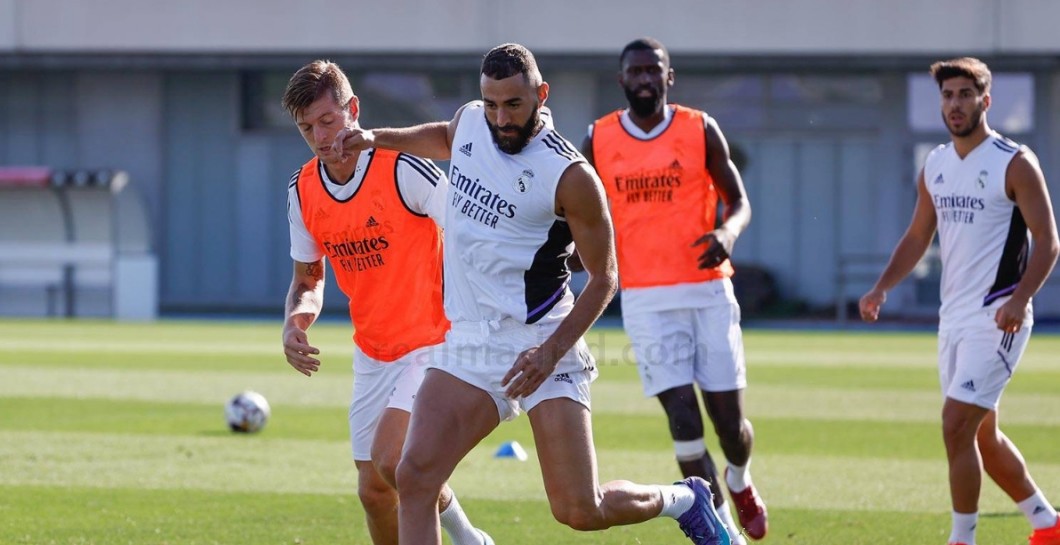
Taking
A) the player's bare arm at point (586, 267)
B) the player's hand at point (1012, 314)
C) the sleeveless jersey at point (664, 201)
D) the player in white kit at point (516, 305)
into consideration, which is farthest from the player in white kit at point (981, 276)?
Answer: the player's bare arm at point (586, 267)

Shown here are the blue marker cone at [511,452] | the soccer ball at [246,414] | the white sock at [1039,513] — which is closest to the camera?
the white sock at [1039,513]

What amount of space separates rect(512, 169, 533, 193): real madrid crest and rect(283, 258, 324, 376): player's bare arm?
3.88 ft

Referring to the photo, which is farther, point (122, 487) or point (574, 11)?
point (574, 11)

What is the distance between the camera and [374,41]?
102ft

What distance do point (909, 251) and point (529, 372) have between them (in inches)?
124

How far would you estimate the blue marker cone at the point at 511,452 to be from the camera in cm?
1110

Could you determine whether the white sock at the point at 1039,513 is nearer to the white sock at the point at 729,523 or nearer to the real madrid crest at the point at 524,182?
the white sock at the point at 729,523

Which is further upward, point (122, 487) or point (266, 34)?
point (266, 34)

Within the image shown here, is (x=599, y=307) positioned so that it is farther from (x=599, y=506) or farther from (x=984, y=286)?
(x=984, y=286)

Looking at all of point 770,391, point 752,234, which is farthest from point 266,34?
point 770,391

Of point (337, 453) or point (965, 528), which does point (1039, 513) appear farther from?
point (337, 453)

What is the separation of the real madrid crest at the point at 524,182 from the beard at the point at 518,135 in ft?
0.35

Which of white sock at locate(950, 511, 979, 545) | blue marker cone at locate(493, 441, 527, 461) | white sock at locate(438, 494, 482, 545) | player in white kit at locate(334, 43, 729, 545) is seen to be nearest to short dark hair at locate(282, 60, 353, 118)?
player in white kit at locate(334, 43, 729, 545)

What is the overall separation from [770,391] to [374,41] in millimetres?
17030
